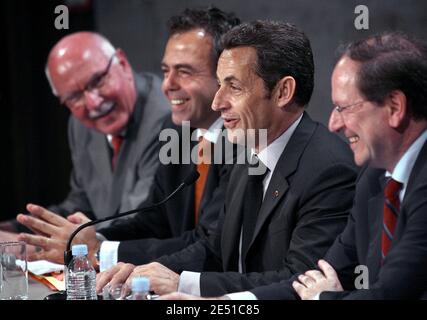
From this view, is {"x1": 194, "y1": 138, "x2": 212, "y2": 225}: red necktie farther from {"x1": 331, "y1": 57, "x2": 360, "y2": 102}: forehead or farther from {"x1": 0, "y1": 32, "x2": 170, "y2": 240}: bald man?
{"x1": 331, "y1": 57, "x2": 360, "y2": 102}: forehead

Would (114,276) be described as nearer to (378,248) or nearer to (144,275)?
(144,275)

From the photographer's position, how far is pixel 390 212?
2.12m

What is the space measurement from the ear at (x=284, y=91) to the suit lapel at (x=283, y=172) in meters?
0.10

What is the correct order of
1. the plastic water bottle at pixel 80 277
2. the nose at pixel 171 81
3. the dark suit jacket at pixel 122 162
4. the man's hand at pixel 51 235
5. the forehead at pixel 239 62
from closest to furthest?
the plastic water bottle at pixel 80 277, the forehead at pixel 239 62, the man's hand at pixel 51 235, the nose at pixel 171 81, the dark suit jacket at pixel 122 162

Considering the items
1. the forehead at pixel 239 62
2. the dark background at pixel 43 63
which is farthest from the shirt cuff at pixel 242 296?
the dark background at pixel 43 63

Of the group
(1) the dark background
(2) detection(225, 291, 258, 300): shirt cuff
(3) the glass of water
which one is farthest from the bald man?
(2) detection(225, 291, 258, 300): shirt cuff

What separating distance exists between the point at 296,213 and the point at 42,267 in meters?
0.99

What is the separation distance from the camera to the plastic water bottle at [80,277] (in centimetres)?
230

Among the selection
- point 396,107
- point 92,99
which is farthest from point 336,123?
point 92,99

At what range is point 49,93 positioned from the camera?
5.11 metres

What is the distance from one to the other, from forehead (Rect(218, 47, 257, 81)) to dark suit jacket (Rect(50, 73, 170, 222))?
3.36 ft

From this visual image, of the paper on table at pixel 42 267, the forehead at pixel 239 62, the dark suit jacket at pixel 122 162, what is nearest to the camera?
the forehead at pixel 239 62

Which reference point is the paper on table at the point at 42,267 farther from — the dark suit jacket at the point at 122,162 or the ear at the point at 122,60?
the ear at the point at 122,60

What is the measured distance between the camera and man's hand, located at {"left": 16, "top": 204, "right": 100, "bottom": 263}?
2934 mm
